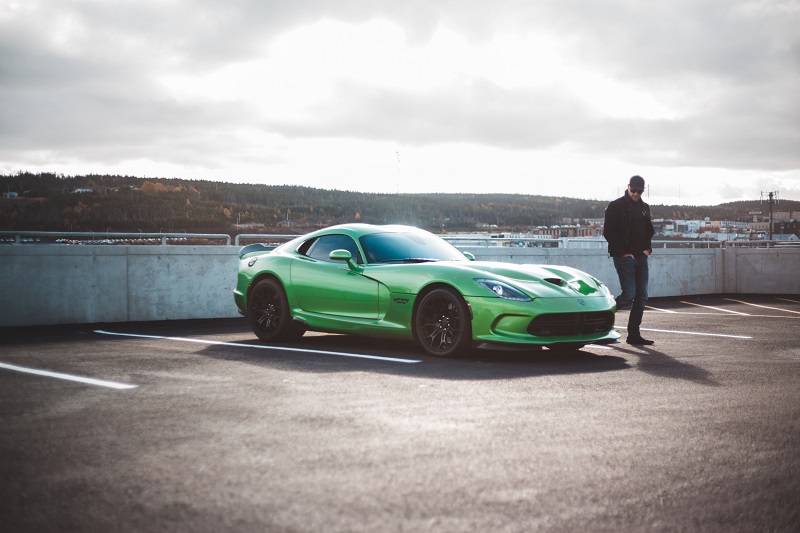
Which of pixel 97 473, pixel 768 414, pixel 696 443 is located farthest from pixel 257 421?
pixel 768 414

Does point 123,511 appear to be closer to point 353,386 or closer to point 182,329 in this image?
point 353,386

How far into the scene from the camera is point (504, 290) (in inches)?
309

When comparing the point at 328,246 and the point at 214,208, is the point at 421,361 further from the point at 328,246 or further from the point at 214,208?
the point at 214,208

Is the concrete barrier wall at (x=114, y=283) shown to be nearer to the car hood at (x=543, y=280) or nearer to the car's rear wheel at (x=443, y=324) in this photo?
the car's rear wheel at (x=443, y=324)

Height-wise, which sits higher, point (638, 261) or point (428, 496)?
point (638, 261)

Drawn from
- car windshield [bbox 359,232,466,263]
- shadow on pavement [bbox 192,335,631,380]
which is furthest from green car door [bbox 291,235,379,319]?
shadow on pavement [bbox 192,335,631,380]

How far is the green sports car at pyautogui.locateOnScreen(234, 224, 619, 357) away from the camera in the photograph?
25.6 feet

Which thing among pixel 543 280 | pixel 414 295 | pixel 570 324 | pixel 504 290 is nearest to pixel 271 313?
pixel 414 295

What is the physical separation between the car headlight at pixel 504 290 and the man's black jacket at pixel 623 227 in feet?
7.21

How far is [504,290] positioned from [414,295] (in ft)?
3.03

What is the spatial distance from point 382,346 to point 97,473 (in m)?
5.43

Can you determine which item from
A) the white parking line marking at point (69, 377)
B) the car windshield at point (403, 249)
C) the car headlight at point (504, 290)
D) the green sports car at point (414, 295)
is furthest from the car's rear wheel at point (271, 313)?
the white parking line marking at point (69, 377)

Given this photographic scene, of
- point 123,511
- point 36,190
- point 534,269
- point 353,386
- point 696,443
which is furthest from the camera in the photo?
point 36,190

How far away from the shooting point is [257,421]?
16.2 ft
